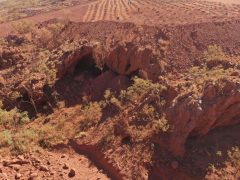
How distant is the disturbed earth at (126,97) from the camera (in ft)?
61.9

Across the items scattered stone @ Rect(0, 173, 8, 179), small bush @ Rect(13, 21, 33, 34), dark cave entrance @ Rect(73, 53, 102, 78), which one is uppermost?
scattered stone @ Rect(0, 173, 8, 179)

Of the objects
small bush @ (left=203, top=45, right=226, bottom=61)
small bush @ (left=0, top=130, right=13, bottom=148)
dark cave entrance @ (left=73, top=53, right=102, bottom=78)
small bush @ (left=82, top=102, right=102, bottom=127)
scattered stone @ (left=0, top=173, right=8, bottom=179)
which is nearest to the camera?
scattered stone @ (left=0, top=173, right=8, bottom=179)

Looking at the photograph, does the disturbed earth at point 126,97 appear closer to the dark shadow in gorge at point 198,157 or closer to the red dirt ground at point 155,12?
the dark shadow in gorge at point 198,157

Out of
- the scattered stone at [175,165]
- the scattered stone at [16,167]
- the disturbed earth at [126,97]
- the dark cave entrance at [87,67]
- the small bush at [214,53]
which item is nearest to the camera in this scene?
the scattered stone at [16,167]

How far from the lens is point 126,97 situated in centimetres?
2320

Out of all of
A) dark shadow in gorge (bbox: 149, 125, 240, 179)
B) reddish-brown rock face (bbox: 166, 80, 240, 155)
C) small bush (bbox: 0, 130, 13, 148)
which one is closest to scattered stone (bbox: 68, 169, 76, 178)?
dark shadow in gorge (bbox: 149, 125, 240, 179)

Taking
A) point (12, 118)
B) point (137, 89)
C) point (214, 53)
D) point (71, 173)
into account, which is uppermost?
point (214, 53)

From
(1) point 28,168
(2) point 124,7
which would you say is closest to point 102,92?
(1) point 28,168


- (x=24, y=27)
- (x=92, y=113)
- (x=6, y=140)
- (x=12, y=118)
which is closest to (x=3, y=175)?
(x=6, y=140)

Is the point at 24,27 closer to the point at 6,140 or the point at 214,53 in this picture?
the point at 6,140

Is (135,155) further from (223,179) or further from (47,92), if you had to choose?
(47,92)

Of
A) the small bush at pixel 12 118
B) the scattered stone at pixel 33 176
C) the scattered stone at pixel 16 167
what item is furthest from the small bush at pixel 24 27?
the scattered stone at pixel 33 176

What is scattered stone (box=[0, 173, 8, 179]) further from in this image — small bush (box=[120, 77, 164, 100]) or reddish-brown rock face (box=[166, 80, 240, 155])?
small bush (box=[120, 77, 164, 100])

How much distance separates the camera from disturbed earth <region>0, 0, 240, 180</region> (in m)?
18.9
